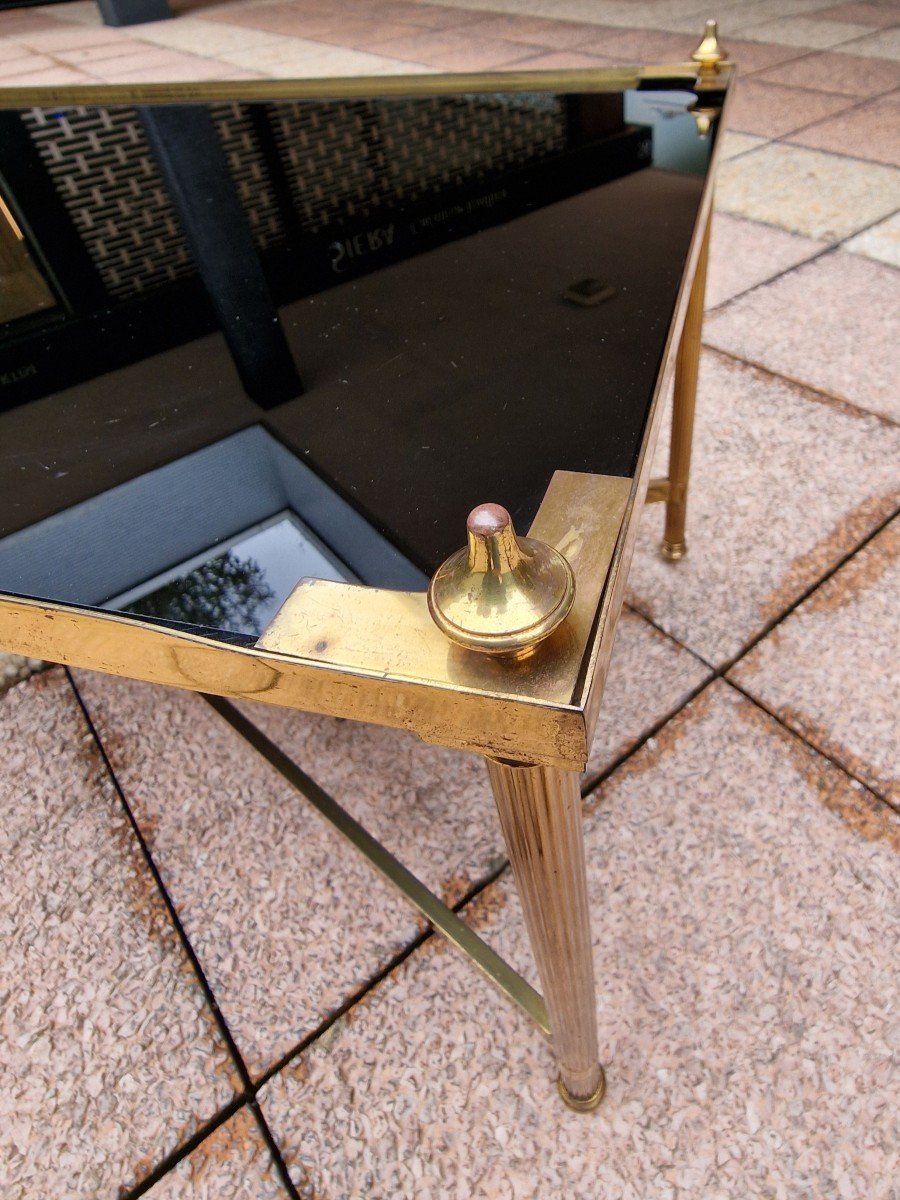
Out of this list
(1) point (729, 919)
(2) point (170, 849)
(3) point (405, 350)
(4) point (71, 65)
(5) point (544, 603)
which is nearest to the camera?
(5) point (544, 603)

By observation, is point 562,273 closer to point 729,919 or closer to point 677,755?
point 677,755

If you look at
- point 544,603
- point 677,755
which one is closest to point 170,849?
point 677,755

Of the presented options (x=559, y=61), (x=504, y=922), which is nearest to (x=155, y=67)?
(x=559, y=61)

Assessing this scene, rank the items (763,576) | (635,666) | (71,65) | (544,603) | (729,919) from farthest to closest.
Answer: (71,65) < (763,576) < (635,666) < (729,919) < (544,603)

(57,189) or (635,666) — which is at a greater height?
(57,189)

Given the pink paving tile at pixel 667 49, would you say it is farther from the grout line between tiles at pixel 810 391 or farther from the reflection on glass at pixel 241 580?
the reflection on glass at pixel 241 580

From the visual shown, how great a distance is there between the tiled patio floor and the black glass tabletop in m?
0.58

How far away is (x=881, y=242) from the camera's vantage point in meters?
2.23

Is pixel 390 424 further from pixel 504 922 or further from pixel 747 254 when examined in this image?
pixel 747 254

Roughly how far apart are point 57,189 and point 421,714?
1.47 meters

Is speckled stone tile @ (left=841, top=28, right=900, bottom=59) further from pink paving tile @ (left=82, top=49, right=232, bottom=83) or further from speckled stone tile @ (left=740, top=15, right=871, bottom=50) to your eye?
pink paving tile @ (left=82, top=49, right=232, bottom=83)

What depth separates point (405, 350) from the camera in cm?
79

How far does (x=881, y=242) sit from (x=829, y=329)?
1.93 ft

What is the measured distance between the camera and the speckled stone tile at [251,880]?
0.91 metres
